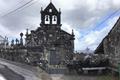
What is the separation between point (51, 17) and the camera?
63500 millimetres

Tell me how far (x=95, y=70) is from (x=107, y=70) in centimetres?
192

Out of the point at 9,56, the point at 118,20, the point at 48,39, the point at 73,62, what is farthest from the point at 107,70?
the point at 48,39

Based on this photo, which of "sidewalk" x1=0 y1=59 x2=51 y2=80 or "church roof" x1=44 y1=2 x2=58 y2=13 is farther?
→ "church roof" x1=44 y1=2 x2=58 y2=13

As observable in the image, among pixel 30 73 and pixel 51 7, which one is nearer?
pixel 30 73

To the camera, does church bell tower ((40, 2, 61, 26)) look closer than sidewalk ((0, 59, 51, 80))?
No

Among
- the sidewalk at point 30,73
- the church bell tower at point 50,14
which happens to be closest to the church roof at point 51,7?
the church bell tower at point 50,14

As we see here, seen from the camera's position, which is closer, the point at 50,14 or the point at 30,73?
the point at 30,73

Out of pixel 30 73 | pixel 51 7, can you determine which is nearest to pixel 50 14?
pixel 51 7

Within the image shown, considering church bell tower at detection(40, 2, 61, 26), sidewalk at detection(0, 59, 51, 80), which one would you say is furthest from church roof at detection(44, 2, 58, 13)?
sidewalk at detection(0, 59, 51, 80)

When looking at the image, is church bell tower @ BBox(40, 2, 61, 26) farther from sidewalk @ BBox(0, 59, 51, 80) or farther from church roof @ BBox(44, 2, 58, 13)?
sidewalk @ BBox(0, 59, 51, 80)

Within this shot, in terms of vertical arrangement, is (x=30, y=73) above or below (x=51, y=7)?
below

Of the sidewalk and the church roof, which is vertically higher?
the church roof

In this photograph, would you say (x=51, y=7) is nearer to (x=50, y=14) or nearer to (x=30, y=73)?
(x=50, y=14)

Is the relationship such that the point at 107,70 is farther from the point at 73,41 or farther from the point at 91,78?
the point at 73,41
